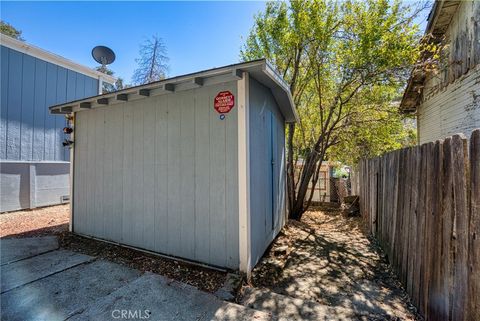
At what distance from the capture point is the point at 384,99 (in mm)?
6465

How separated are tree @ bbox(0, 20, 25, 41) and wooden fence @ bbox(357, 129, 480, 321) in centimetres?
2017

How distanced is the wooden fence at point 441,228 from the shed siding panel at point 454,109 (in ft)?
7.54

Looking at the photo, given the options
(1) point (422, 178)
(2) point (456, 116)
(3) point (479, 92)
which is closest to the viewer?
(1) point (422, 178)

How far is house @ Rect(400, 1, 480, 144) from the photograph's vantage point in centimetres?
402

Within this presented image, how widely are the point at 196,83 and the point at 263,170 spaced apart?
175 centimetres

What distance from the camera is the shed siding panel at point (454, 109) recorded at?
4.05 m

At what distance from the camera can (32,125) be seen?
6.79 meters

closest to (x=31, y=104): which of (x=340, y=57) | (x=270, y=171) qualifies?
(x=270, y=171)

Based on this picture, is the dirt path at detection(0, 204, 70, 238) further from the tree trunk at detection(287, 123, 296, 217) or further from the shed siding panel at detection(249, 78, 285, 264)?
the tree trunk at detection(287, 123, 296, 217)

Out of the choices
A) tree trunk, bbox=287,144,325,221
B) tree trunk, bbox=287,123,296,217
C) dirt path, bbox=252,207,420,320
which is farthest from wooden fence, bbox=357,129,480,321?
tree trunk, bbox=287,123,296,217

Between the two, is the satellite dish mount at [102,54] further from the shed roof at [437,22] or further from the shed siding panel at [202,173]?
the shed roof at [437,22]

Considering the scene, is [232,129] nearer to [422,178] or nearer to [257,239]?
[257,239]

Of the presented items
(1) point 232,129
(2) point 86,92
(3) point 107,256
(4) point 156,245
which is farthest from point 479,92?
(2) point 86,92

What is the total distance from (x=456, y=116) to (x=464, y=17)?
186 centimetres
